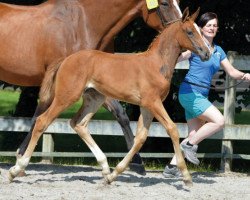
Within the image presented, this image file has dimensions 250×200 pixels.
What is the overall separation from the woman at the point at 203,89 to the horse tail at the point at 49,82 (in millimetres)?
1344

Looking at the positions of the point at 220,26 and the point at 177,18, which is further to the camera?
the point at 220,26

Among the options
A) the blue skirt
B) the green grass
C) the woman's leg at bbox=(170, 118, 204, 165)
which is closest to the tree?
the woman's leg at bbox=(170, 118, 204, 165)

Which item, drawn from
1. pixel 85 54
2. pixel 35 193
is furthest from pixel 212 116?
pixel 35 193

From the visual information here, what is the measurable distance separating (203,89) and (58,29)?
1.62 meters

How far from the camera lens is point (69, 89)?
6.75 metres

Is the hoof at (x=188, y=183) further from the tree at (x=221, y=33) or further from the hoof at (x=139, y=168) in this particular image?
the tree at (x=221, y=33)

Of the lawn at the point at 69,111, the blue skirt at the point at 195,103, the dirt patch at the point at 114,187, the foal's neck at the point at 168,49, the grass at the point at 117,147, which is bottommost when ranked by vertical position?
the grass at the point at 117,147

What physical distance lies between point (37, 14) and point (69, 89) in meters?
1.32

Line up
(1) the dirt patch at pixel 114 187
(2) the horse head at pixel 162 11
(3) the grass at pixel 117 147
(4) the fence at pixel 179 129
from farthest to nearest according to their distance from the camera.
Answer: (3) the grass at pixel 117 147 < (4) the fence at pixel 179 129 < (2) the horse head at pixel 162 11 < (1) the dirt patch at pixel 114 187

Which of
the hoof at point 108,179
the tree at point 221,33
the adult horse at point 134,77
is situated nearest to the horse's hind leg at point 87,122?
the hoof at point 108,179

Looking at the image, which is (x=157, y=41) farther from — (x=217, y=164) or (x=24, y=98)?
(x=24, y=98)

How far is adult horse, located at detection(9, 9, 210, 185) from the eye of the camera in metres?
6.68

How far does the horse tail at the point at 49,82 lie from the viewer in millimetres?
7039

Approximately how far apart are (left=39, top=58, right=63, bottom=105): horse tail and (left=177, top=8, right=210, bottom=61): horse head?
1253 mm
